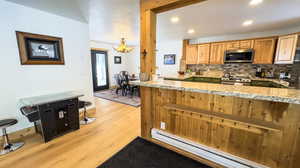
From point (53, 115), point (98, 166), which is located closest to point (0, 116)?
point (53, 115)

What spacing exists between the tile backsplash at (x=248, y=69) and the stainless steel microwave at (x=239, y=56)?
445 mm

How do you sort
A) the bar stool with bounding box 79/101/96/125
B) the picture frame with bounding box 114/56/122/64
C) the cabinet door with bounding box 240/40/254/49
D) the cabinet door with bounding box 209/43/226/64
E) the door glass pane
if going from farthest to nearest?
the picture frame with bounding box 114/56/122/64 → the door glass pane → the cabinet door with bounding box 209/43/226/64 → the cabinet door with bounding box 240/40/254/49 → the bar stool with bounding box 79/101/96/125

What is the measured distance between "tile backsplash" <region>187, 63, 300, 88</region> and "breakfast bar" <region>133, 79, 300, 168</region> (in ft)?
8.63

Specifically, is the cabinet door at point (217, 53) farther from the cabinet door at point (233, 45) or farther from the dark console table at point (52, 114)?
the dark console table at point (52, 114)

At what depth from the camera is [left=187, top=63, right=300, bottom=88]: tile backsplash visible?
9.83ft

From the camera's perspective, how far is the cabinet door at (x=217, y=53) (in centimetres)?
425

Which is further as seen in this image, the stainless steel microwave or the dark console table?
the stainless steel microwave

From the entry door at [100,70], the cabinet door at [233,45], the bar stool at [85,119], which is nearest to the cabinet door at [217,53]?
the cabinet door at [233,45]

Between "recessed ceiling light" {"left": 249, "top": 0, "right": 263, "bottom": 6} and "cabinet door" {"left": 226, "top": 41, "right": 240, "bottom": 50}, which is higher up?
"recessed ceiling light" {"left": 249, "top": 0, "right": 263, "bottom": 6}

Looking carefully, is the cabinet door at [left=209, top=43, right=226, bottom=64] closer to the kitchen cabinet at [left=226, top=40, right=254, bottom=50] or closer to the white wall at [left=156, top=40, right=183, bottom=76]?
the kitchen cabinet at [left=226, top=40, right=254, bottom=50]

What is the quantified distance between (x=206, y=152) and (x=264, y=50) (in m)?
3.95

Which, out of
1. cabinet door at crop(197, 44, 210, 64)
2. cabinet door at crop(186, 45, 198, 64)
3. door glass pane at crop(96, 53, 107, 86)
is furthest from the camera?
door glass pane at crop(96, 53, 107, 86)

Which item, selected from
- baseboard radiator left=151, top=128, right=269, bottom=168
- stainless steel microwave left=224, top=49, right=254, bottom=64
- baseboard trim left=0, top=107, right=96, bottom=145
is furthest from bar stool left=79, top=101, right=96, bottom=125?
stainless steel microwave left=224, top=49, right=254, bottom=64

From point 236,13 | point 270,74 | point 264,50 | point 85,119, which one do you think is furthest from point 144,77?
point 270,74
